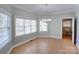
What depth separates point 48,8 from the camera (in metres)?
1.54

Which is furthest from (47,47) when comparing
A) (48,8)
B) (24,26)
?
(48,8)

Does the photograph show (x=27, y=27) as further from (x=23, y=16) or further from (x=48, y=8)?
(x=48, y=8)

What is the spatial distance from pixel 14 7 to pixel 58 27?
0.87 m

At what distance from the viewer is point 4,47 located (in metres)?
1.44

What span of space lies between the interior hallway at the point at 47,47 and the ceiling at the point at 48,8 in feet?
1.65

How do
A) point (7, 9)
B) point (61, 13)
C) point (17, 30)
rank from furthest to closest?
point (61, 13) < point (17, 30) < point (7, 9)

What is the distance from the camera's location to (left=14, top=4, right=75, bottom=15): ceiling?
1.45 meters

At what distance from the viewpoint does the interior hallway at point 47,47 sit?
150 centimetres

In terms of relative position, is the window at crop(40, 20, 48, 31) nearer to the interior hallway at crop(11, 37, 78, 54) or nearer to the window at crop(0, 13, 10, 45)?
the interior hallway at crop(11, 37, 78, 54)

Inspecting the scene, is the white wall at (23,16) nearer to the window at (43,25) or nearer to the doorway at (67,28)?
the window at (43,25)

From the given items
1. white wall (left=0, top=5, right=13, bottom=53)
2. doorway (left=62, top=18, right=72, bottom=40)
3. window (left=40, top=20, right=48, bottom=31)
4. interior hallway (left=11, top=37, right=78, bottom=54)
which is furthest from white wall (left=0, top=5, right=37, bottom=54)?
doorway (left=62, top=18, right=72, bottom=40)

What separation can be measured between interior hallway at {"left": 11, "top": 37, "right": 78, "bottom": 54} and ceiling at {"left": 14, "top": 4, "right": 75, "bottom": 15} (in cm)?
50
